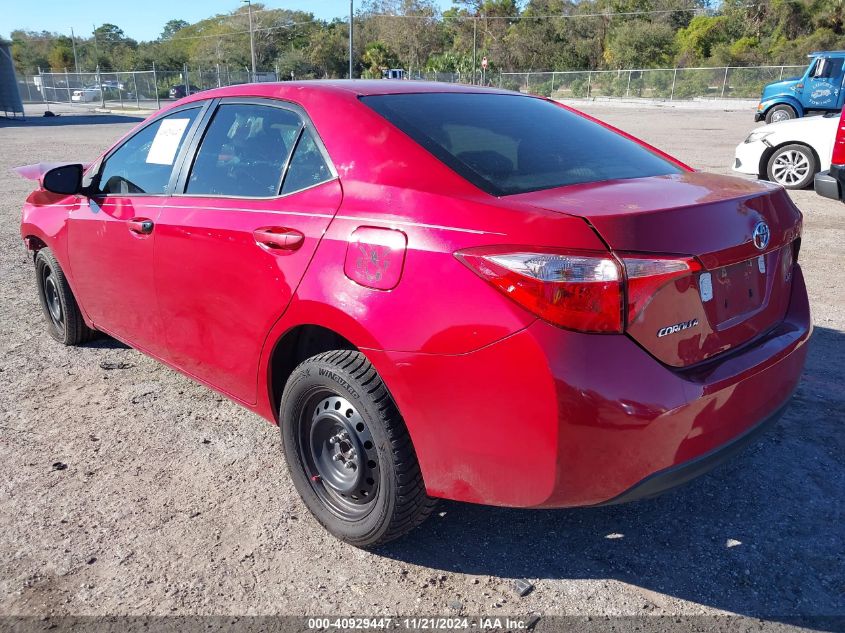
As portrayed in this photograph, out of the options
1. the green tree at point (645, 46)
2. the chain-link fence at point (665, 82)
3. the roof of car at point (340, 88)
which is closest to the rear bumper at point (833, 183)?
the roof of car at point (340, 88)

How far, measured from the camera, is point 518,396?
2.02 m

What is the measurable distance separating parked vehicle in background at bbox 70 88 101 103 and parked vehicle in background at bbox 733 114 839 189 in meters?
50.5

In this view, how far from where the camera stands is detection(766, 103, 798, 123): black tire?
2134cm

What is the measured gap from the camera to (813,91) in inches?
812

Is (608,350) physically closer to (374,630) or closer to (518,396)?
(518,396)

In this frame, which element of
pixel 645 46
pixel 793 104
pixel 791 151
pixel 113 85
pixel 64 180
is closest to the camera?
pixel 64 180

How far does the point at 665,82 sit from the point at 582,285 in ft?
163

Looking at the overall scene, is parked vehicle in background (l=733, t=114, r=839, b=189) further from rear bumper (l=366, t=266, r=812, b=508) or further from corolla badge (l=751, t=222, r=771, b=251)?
rear bumper (l=366, t=266, r=812, b=508)

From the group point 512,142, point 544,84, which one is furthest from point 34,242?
point 544,84

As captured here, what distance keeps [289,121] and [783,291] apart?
81.7 inches

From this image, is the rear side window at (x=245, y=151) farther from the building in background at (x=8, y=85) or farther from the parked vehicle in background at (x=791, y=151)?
the building in background at (x=8, y=85)

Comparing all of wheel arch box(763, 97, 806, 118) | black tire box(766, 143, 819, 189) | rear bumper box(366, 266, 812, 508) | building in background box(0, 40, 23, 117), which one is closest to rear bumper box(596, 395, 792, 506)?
rear bumper box(366, 266, 812, 508)

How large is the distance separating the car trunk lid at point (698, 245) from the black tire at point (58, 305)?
339cm

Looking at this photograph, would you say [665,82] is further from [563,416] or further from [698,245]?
[563,416]
